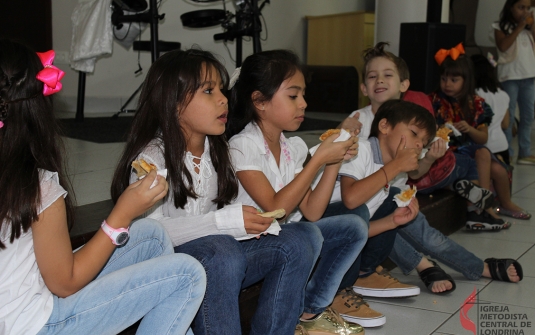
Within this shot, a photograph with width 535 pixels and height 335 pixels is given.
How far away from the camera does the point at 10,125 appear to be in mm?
1233

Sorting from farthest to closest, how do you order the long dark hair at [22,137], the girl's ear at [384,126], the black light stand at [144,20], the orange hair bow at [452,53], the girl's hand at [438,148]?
the black light stand at [144,20] → the orange hair bow at [452,53] → the girl's hand at [438,148] → the girl's ear at [384,126] → the long dark hair at [22,137]

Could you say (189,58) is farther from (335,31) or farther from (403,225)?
(335,31)

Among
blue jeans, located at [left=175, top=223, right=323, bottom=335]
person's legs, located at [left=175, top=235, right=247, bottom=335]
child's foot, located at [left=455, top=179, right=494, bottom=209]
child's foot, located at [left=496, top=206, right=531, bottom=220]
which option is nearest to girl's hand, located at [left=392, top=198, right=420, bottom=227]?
blue jeans, located at [left=175, top=223, right=323, bottom=335]

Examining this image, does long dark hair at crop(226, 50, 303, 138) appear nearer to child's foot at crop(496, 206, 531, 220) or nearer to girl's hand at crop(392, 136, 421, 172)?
girl's hand at crop(392, 136, 421, 172)

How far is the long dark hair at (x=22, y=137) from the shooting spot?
119 cm

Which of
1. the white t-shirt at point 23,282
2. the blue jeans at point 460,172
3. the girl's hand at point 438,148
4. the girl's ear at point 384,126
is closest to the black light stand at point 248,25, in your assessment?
the blue jeans at point 460,172

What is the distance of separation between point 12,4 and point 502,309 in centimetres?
517

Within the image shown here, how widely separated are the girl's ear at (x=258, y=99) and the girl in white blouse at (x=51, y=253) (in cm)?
74

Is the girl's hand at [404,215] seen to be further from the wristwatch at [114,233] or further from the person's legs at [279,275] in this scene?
the wristwatch at [114,233]

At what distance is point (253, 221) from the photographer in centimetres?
163

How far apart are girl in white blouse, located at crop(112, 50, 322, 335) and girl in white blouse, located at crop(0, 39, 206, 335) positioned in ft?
0.71

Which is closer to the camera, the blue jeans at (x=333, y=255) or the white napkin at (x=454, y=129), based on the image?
the blue jeans at (x=333, y=255)

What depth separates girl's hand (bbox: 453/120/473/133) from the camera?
344 centimetres

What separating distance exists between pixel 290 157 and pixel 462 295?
0.88 metres
